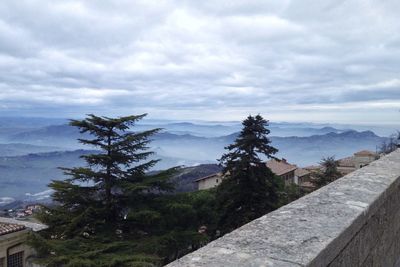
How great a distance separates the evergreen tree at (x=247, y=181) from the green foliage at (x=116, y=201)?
13.3 ft

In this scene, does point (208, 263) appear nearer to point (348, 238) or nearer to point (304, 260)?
point (304, 260)

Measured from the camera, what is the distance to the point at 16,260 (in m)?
19.9

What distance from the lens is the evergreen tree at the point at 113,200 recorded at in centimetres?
1577

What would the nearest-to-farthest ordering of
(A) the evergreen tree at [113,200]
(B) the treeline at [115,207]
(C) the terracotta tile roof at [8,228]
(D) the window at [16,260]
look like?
(B) the treeline at [115,207]
(A) the evergreen tree at [113,200]
(C) the terracotta tile roof at [8,228]
(D) the window at [16,260]

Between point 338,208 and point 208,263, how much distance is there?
50.7 inches

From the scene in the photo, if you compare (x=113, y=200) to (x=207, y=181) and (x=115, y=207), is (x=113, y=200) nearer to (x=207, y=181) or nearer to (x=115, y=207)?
(x=115, y=207)

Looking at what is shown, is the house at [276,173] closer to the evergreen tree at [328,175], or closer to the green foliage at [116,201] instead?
the evergreen tree at [328,175]

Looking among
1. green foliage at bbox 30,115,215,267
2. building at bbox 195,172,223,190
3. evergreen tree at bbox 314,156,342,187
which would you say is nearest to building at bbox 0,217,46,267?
green foliage at bbox 30,115,215,267

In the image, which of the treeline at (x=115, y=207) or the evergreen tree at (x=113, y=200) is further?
the evergreen tree at (x=113, y=200)

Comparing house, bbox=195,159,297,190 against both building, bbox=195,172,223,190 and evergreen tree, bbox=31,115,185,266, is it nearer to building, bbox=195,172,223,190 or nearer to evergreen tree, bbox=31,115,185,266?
building, bbox=195,172,223,190

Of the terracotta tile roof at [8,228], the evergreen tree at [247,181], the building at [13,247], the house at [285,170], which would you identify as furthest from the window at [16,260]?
the house at [285,170]

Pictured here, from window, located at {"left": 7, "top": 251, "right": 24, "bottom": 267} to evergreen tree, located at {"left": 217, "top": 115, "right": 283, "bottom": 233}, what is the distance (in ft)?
37.7

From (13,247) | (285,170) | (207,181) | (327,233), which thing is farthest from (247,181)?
(285,170)

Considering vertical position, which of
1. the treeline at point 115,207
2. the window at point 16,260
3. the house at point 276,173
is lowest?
the window at point 16,260
